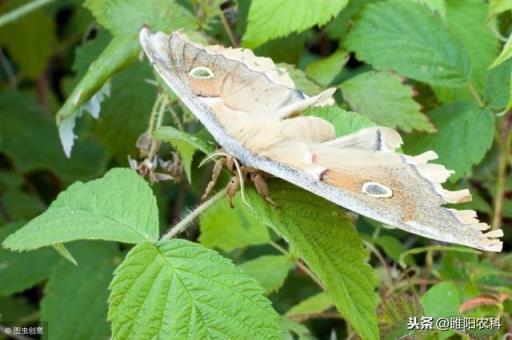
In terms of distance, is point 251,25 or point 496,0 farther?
point 251,25

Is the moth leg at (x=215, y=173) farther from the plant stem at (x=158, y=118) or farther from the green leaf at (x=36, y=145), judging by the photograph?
the green leaf at (x=36, y=145)

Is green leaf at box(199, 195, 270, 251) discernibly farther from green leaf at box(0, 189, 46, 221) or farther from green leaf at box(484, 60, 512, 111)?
green leaf at box(0, 189, 46, 221)

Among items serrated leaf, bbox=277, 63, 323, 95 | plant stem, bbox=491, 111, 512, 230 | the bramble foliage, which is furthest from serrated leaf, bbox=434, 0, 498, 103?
serrated leaf, bbox=277, 63, 323, 95

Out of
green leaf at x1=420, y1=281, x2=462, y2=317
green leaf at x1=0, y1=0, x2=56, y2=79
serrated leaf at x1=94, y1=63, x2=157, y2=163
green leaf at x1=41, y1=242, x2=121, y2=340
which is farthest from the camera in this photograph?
green leaf at x1=0, y1=0, x2=56, y2=79

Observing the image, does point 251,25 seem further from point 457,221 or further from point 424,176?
point 457,221

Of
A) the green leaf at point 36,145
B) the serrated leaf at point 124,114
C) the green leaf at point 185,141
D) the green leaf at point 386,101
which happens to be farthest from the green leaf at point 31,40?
the green leaf at point 185,141

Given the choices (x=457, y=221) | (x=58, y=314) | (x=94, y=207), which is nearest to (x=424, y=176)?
(x=457, y=221)

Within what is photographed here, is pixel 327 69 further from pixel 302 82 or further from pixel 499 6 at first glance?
pixel 499 6
